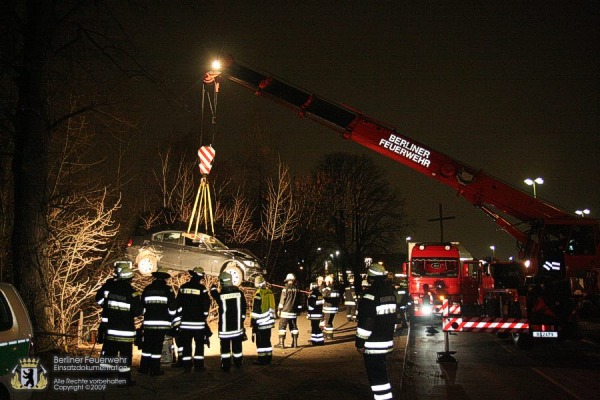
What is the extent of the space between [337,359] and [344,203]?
95.9 ft

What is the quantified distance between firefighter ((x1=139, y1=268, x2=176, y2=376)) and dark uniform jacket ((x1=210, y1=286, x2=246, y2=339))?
1.04 meters

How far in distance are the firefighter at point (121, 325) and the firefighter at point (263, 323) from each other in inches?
118

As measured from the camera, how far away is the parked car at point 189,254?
1552 centimetres

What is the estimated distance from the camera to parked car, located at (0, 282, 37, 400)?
589 cm

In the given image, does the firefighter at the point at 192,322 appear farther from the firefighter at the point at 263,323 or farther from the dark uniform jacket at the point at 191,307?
the firefighter at the point at 263,323

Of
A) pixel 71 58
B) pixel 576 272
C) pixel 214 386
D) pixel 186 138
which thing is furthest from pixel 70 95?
pixel 186 138

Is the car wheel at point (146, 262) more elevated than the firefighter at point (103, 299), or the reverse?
the car wheel at point (146, 262)

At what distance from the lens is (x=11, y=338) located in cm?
603

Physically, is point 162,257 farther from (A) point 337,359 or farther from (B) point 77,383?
(B) point 77,383

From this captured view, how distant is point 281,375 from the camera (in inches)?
392

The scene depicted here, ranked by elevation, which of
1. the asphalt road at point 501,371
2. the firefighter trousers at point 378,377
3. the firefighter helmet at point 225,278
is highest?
the firefighter helmet at point 225,278

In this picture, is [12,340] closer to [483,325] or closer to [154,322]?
[154,322]
